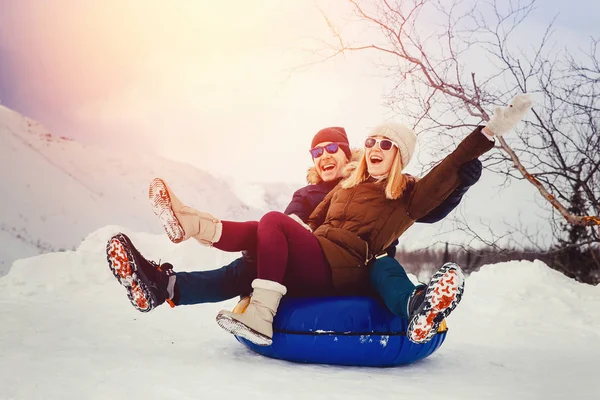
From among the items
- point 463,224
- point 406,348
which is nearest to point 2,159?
point 463,224

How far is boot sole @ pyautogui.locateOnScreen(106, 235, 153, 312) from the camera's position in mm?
2023

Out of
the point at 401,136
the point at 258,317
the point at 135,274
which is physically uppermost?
the point at 401,136

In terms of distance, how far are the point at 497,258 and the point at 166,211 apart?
4.38 m

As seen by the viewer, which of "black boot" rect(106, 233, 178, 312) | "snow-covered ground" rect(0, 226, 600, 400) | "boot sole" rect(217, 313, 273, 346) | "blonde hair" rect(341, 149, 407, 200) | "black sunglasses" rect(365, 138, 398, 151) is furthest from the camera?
"black sunglasses" rect(365, 138, 398, 151)

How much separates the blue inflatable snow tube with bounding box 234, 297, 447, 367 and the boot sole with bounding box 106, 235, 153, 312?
540 millimetres

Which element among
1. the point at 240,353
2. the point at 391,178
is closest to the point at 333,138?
the point at 391,178

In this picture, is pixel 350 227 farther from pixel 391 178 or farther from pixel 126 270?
pixel 126 270

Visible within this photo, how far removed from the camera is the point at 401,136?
95.9 inches

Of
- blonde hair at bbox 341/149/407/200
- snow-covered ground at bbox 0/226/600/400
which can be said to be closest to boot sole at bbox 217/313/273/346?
snow-covered ground at bbox 0/226/600/400

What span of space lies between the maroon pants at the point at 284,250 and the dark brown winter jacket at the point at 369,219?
6 centimetres

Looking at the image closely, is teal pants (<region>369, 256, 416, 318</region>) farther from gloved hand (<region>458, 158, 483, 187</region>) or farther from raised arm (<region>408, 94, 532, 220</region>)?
gloved hand (<region>458, 158, 483, 187</region>)

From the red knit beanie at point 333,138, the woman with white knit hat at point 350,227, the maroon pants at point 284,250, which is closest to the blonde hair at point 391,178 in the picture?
the woman with white knit hat at point 350,227

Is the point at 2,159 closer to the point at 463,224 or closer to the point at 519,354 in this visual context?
the point at 463,224

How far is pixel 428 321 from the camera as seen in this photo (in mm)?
1724
